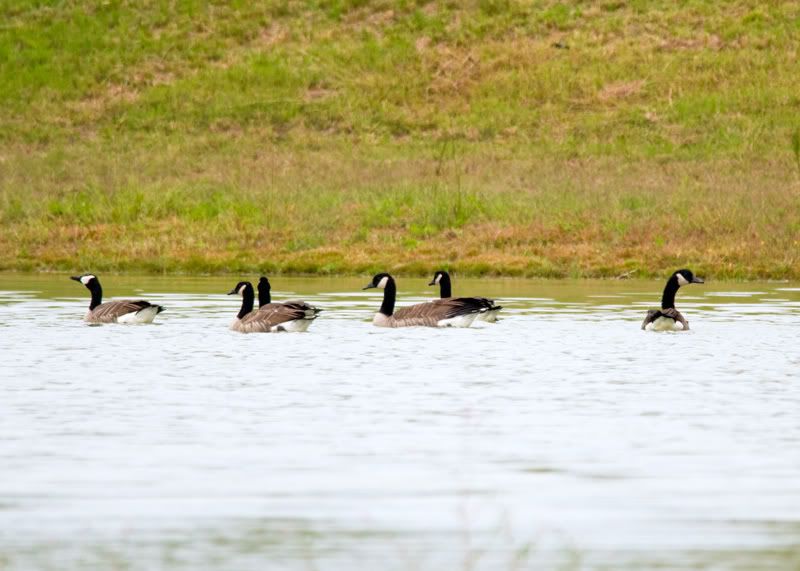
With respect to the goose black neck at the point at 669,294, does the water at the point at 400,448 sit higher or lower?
lower

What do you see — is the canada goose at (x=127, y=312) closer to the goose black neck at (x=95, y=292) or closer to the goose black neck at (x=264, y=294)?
the goose black neck at (x=95, y=292)

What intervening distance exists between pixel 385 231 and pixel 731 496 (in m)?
27.7

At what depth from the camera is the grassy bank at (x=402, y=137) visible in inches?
1405

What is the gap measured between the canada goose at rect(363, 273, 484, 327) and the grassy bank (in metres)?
11.2

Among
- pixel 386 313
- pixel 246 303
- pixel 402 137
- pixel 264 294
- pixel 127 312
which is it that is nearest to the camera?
pixel 127 312

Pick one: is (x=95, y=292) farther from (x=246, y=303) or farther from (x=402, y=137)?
(x=402, y=137)

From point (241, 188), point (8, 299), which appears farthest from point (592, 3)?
point (8, 299)

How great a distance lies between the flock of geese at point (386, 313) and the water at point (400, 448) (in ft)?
0.91

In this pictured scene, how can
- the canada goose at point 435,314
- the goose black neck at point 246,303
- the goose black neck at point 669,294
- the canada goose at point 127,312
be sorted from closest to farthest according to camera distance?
1. the canada goose at point 435,314
2. the canada goose at point 127,312
3. the goose black neck at point 246,303
4. the goose black neck at point 669,294

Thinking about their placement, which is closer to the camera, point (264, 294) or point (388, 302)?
point (388, 302)

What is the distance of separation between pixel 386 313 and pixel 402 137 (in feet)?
98.4

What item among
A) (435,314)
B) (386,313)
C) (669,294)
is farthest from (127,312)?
(669,294)

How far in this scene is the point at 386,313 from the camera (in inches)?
904

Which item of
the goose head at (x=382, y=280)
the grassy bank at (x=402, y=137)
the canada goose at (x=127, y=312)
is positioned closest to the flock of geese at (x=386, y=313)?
the canada goose at (x=127, y=312)
